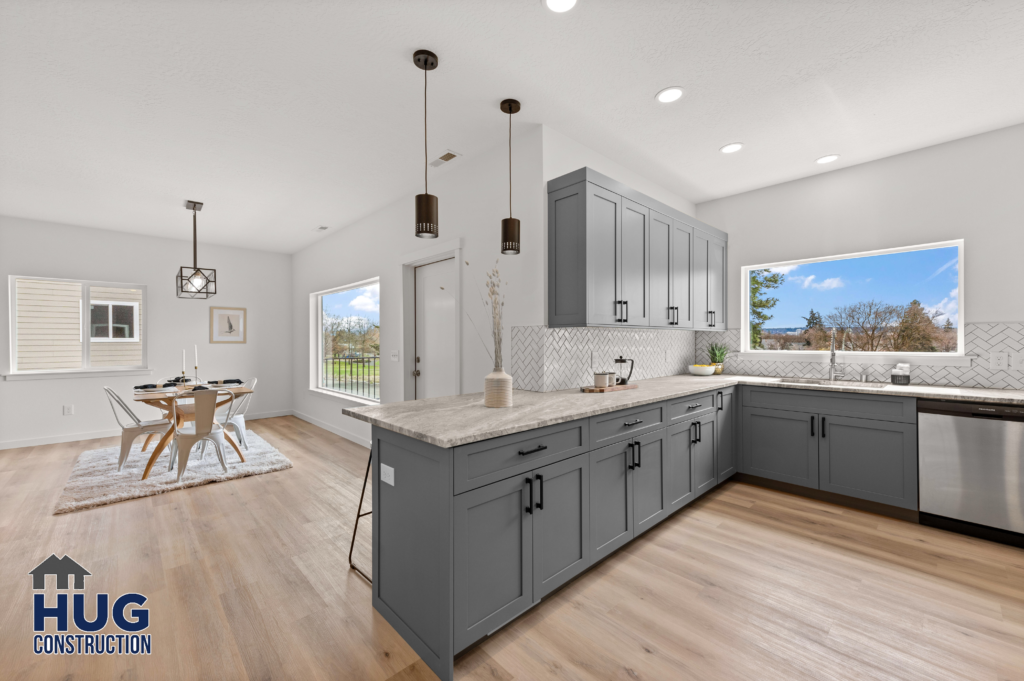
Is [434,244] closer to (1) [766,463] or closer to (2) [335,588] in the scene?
(2) [335,588]

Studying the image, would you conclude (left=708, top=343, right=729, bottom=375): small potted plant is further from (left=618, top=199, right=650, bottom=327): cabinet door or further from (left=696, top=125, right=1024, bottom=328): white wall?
(left=618, top=199, right=650, bottom=327): cabinet door

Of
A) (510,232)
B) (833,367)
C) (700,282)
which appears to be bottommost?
(833,367)

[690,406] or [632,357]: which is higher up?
[632,357]

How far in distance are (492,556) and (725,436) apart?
2612 millimetres

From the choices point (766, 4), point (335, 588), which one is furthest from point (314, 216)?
point (766, 4)

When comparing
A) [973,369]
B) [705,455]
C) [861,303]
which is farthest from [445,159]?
[973,369]

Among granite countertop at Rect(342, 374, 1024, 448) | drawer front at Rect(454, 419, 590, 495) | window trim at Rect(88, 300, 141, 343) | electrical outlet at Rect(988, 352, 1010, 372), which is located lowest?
drawer front at Rect(454, 419, 590, 495)

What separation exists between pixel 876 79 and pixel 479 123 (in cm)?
239

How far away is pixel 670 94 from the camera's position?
2643 millimetres

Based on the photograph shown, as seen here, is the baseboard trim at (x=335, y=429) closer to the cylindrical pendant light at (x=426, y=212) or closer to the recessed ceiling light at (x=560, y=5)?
the cylindrical pendant light at (x=426, y=212)

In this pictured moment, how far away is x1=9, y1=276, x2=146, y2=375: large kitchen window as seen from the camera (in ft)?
17.2

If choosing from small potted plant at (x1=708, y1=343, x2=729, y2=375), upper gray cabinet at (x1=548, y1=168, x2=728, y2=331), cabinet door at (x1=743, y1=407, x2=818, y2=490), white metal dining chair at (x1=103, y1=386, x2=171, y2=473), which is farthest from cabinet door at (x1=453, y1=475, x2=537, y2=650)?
white metal dining chair at (x1=103, y1=386, x2=171, y2=473)

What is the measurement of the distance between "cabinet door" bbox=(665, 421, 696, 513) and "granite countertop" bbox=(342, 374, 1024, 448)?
0.89 ft

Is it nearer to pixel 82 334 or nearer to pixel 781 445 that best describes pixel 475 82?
pixel 781 445
